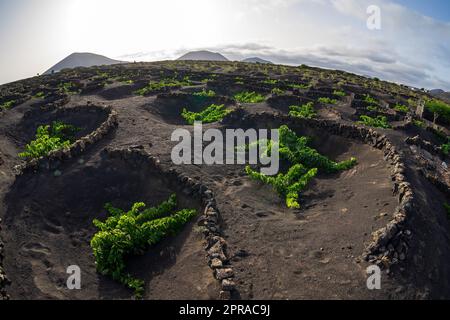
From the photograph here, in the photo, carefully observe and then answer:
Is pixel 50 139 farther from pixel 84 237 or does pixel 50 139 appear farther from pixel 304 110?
pixel 304 110

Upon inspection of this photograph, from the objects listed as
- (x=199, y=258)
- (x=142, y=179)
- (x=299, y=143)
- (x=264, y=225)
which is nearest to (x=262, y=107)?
(x=299, y=143)

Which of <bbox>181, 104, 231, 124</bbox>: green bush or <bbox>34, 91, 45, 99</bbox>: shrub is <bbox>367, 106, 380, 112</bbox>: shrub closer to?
<bbox>181, 104, 231, 124</bbox>: green bush

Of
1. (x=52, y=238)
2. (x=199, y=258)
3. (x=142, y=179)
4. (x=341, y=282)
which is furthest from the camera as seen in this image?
(x=142, y=179)

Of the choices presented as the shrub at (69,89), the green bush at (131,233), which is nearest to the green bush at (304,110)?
the green bush at (131,233)

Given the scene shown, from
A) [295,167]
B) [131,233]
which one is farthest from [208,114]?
[131,233]
